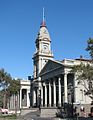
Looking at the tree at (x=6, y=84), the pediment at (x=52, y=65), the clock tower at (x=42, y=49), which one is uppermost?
the clock tower at (x=42, y=49)

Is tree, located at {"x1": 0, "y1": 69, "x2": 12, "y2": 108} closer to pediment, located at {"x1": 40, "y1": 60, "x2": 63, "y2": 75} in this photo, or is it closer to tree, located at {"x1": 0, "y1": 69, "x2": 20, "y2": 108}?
tree, located at {"x1": 0, "y1": 69, "x2": 20, "y2": 108}

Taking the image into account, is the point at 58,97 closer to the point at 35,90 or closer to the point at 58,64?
the point at 58,64

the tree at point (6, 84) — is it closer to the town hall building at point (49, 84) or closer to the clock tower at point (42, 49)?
the town hall building at point (49, 84)

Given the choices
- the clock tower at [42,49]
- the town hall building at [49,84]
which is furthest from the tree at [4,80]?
the clock tower at [42,49]

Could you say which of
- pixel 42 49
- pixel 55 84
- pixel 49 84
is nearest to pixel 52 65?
pixel 49 84

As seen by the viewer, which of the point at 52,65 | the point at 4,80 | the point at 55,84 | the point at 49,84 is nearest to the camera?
the point at 4,80

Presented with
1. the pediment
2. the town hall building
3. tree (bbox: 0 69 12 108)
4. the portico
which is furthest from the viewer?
the pediment

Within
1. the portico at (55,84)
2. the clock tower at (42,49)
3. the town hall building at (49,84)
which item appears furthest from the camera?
the clock tower at (42,49)

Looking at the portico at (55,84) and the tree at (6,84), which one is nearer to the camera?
the tree at (6,84)

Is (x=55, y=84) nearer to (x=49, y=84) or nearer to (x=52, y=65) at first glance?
(x=49, y=84)

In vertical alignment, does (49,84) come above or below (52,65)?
below

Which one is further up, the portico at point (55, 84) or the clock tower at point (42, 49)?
the clock tower at point (42, 49)

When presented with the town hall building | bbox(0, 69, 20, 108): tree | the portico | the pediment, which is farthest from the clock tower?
bbox(0, 69, 20, 108): tree

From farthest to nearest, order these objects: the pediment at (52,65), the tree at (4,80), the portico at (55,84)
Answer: the pediment at (52,65) < the portico at (55,84) < the tree at (4,80)
